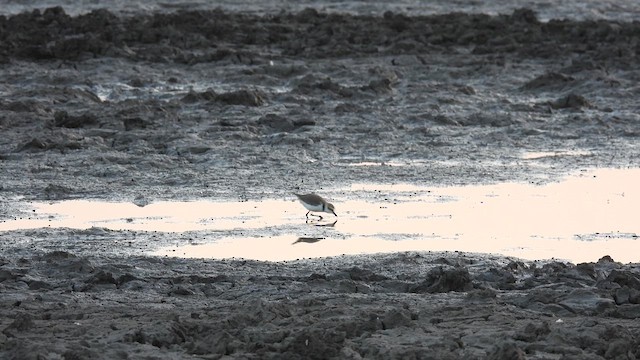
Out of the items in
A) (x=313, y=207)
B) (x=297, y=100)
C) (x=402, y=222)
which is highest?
(x=297, y=100)

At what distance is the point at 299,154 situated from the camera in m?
14.7

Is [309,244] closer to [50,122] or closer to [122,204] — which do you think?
[122,204]

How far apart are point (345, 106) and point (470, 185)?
405cm

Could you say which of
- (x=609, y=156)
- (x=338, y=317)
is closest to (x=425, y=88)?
(x=609, y=156)

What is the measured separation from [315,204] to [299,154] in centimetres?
321

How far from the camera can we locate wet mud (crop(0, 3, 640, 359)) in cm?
773

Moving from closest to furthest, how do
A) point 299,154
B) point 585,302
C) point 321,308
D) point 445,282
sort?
1. point 321,308
2. point 585,302
3. point 445,282
4. point 299,154

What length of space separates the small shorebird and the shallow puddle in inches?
3.9

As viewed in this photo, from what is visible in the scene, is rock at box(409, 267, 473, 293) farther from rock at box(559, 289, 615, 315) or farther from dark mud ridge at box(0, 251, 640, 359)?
rock at box(559, 289, 615, 315)

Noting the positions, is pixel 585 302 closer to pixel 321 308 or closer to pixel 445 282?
pixel 445 282

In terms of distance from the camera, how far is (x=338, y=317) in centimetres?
797

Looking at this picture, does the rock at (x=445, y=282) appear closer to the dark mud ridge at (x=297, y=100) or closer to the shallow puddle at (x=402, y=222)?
the shallow puddle at (x=402, y=222)

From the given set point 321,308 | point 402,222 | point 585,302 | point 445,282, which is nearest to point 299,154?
point 402,222

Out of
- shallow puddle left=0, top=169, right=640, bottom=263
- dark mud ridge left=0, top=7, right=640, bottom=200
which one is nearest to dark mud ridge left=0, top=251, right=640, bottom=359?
shallow puddle left=0, top=169, right=640, bottom=263
